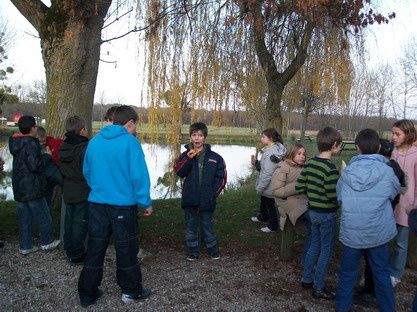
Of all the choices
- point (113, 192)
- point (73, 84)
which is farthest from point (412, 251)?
point (73, 84)

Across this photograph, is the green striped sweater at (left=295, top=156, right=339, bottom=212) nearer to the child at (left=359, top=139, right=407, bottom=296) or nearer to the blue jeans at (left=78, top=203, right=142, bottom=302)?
the child at (left=359, top=139, right=407, bottom=296)

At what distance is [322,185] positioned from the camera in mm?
3879

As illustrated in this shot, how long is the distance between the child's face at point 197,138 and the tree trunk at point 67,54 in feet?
7.36

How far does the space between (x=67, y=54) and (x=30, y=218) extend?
7.96 feet

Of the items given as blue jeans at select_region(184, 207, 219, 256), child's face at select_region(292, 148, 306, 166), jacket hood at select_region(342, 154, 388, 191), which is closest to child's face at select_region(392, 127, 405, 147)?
jacket hood at select_region(342, 154, 388, 191)

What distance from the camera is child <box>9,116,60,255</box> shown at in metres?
4.76

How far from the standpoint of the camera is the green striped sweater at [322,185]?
12.7ft

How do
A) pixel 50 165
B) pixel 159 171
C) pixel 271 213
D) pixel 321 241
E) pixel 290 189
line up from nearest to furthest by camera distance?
pixel 321 241 < pixel 290 189 < pixel 50 165 < pixel 271 213 < pixel 159 171

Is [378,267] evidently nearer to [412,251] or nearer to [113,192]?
[412,251]

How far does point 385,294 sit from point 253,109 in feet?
21.9

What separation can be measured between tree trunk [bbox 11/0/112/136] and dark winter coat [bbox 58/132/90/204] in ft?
5.19

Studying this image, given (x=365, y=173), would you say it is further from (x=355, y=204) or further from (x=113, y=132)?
(x=113, y=132)

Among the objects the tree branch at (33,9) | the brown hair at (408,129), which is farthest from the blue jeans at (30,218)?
the brown hair at (408,129)

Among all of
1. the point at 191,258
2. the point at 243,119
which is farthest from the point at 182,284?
the point at 243,119
